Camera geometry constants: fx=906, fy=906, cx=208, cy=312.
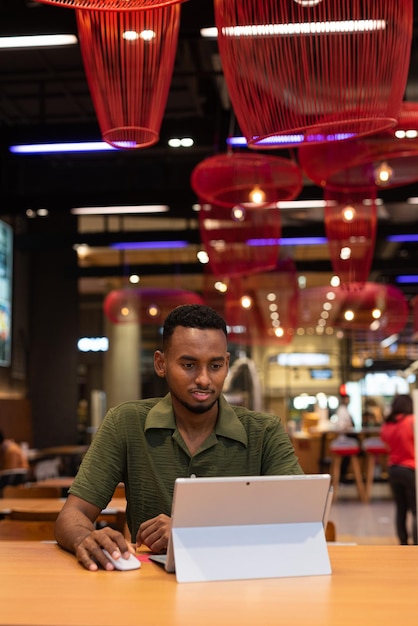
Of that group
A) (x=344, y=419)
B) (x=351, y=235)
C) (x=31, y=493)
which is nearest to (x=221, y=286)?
(x=344, y=419)

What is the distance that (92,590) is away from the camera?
6.28ft

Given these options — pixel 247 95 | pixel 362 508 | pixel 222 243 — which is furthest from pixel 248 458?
pixel 362 508

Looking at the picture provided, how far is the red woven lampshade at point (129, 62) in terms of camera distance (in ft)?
12.5

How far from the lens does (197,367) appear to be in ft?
8.32

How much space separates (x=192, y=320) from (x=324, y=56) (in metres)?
1.39

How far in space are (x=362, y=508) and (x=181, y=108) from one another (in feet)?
20.6

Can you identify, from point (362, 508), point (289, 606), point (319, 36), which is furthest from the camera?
point (362, 508)

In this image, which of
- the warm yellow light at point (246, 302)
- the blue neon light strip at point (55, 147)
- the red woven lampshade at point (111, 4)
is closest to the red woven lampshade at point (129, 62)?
the red woven lampshade at point (111, 4)

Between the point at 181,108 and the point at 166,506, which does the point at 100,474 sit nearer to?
the point at 166,506

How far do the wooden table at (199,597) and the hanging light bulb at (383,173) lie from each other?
5174mm

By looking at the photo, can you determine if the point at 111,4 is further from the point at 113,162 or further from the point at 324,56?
the point at 113,162

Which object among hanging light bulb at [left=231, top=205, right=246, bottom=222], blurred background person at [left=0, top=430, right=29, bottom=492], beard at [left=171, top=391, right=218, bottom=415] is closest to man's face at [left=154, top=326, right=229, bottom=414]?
beard at [left=171, top=391, right=218, bottom=415]

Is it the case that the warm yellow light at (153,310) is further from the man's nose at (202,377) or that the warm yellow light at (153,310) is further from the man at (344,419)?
the man's nose at (202,377)

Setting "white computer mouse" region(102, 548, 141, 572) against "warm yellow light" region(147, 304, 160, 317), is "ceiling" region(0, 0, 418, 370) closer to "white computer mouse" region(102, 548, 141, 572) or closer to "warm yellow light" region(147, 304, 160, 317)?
"warm yellow light" region(147, 304, 160, 317)
